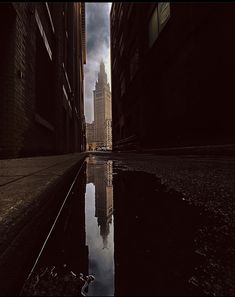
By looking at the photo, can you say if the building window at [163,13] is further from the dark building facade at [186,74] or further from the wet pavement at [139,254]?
the wet pavement at [139,254]

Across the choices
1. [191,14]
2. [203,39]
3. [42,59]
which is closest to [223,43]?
[203,39]

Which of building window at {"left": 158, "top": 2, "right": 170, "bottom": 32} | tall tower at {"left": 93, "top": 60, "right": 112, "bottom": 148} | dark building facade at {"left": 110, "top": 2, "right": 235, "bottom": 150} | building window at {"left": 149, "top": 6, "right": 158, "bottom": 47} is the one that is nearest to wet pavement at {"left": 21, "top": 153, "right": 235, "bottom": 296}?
dark building facade at {"left": 110, "top": 2, "right": 235, "bottom": 150}

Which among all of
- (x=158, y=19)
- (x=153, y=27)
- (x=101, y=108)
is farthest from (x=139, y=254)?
(x=101, y=108)

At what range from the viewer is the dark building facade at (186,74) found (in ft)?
11.8

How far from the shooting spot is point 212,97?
3889 millimetres

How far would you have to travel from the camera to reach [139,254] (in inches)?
14.6

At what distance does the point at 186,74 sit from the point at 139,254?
527 centimetres

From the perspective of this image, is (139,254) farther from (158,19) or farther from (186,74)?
(158,19)

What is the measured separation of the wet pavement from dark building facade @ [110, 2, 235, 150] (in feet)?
10.7

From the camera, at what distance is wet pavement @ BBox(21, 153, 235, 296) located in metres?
0.27

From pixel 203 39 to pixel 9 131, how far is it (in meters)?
4.14

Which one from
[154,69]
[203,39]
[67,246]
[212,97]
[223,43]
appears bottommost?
[67,246]

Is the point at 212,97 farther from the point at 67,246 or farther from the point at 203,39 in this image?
the point at 67,246

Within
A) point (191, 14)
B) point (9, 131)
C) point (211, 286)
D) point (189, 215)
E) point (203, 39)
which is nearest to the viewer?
point (211, 286)
